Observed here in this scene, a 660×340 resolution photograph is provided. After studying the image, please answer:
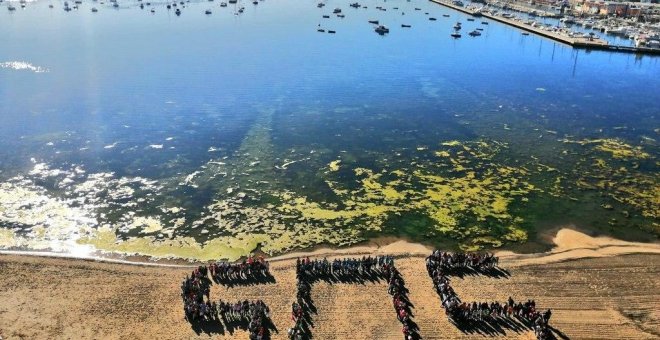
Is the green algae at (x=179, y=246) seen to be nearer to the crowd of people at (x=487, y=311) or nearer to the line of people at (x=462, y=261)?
the line of people at (x=462, y=261)

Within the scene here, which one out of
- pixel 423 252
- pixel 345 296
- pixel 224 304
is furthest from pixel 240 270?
pixel 423 252

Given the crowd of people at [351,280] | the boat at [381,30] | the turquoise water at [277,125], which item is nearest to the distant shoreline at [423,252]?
the turquoise water at [277,125]

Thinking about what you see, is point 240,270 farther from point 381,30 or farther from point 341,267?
point 381,30

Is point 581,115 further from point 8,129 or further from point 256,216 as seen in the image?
point 8,129

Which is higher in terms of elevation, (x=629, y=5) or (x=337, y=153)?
(x=629, y=5)

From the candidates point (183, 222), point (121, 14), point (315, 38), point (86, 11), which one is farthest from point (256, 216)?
point (86, 11)
